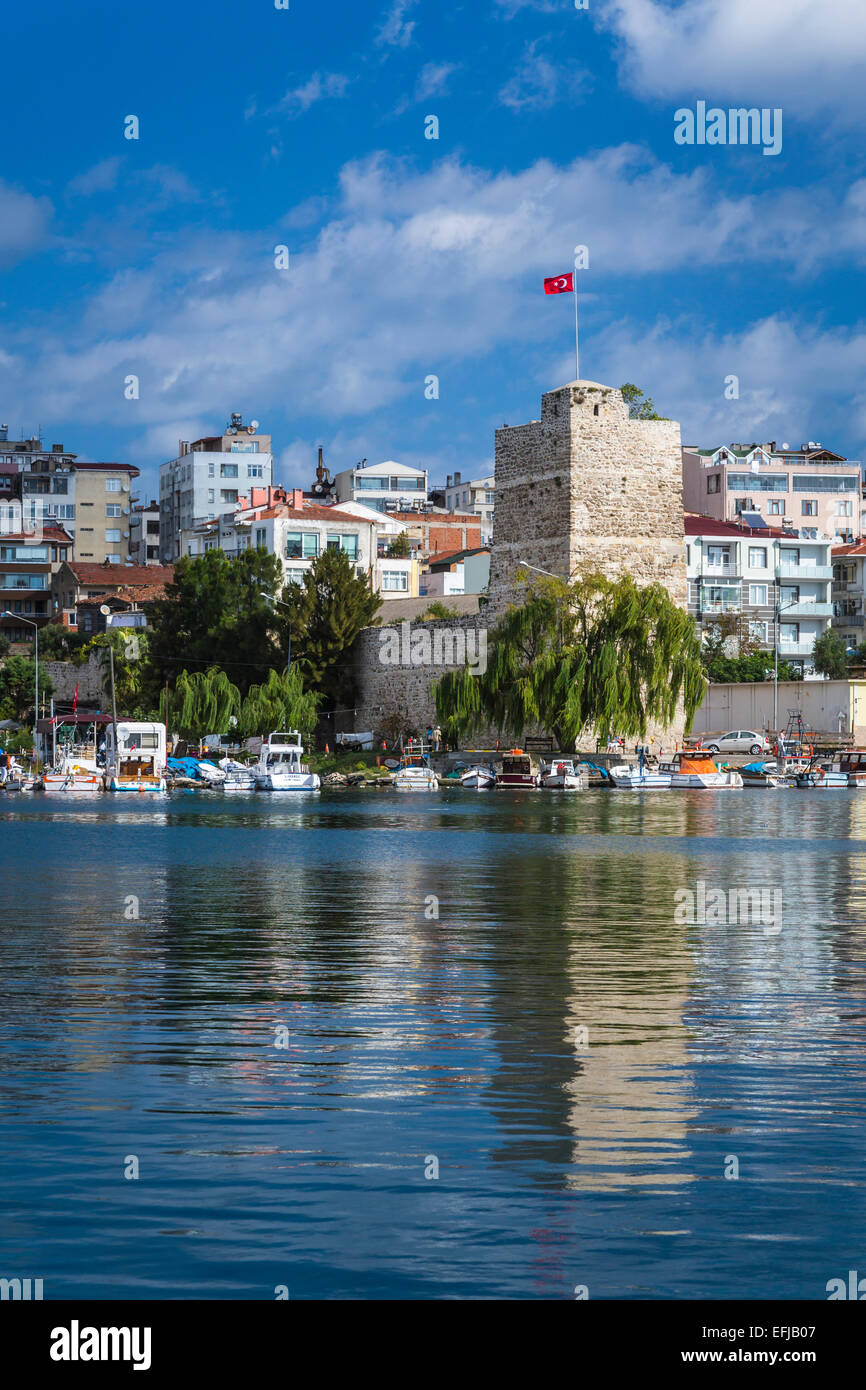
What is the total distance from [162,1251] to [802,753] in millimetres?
52401

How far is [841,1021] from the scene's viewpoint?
1016cm

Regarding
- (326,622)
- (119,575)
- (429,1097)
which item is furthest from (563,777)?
(119,575)

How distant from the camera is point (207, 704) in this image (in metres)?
61.9

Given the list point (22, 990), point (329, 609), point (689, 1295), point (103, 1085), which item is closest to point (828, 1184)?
point (689, 1295)

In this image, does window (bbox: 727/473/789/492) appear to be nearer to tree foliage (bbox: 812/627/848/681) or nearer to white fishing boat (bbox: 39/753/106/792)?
tree foliage (bbox: 812/627/848/681)

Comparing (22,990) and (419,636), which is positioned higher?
(419,636)

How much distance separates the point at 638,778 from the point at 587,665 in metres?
3.47

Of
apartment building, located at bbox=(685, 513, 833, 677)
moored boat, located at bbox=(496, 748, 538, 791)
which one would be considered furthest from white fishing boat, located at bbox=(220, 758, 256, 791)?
apartment building, located at bbox=(685, 513, 833, 677)

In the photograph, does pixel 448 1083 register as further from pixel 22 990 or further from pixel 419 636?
pixel 419 636

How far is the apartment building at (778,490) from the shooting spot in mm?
92438

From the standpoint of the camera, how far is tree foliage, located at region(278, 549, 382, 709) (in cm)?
6325

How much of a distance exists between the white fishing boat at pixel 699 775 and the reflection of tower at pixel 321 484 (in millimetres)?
57484

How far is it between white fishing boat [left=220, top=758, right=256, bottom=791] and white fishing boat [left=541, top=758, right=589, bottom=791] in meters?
8.79

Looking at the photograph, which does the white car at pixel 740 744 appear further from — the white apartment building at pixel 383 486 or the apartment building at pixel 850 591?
the white apartment building at pixel 383 486
